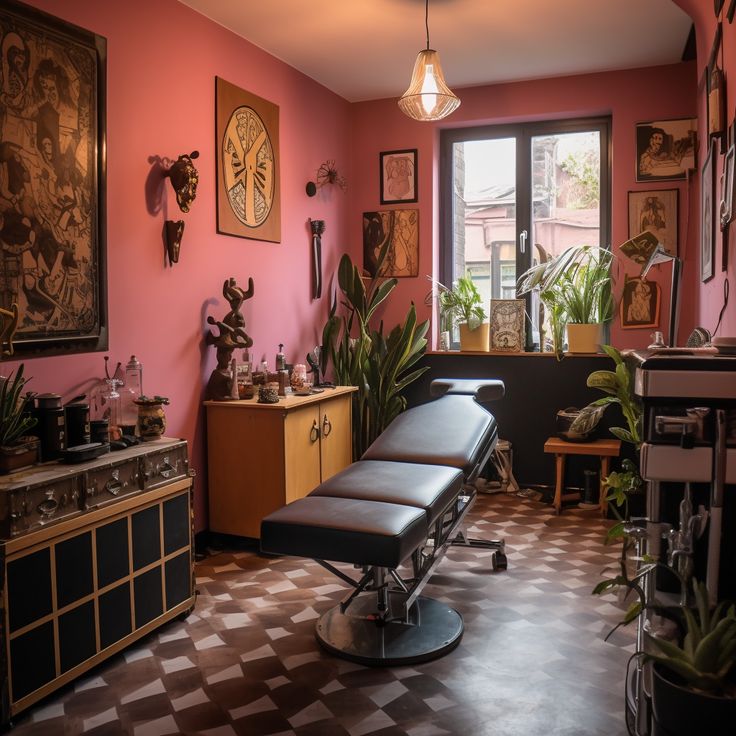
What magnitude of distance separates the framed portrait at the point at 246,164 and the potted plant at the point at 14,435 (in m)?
1.86

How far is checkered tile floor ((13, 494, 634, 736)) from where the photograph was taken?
7.57 feet

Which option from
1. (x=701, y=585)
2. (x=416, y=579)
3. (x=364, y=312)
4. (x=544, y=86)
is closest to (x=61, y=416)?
(x=416, y=579)

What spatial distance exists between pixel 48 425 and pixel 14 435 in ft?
0.58

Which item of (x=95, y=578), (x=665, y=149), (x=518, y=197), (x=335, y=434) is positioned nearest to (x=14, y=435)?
(x=95, y=578)

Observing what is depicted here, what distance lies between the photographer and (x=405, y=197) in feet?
18.9

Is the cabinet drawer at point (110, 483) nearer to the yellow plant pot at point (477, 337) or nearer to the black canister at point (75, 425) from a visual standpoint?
the black canister at point (75, 425)

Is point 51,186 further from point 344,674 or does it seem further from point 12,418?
point 344,674

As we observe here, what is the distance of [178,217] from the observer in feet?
12.7

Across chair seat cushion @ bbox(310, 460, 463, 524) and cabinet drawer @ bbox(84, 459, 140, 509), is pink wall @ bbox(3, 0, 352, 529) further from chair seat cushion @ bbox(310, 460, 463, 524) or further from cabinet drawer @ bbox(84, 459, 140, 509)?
chair seat cushion @ bbox(310, 460, 463, 524)

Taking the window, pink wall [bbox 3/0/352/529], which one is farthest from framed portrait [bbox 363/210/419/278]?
pink wall [bbox 3/0/352/529]

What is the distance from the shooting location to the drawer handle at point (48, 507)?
7.98 ft

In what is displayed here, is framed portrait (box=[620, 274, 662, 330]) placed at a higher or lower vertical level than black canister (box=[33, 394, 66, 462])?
higher

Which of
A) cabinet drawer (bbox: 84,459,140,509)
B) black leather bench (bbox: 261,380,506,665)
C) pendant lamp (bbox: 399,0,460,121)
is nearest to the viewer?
black leather bench (bbox: 261,380,506,665)

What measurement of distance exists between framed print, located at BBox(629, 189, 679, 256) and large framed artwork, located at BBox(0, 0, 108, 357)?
11.5 ft
